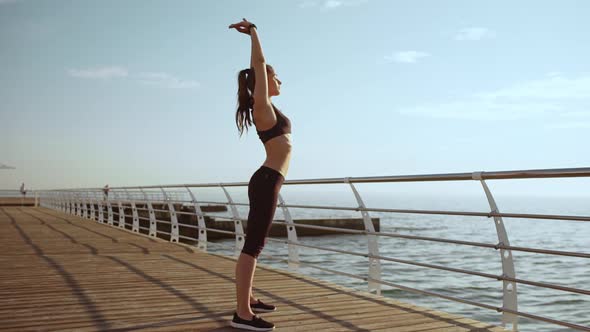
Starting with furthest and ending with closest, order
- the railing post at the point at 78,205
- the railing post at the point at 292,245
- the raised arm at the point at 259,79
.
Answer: the railing post at the point at 78,205 → the railing post at the point at 292,245 → the raised arm at the point at 259,79

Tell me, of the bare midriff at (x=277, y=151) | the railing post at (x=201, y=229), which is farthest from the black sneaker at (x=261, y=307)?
the railing post at (x=201, y=229)

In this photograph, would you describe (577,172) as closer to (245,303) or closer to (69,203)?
(245,303)

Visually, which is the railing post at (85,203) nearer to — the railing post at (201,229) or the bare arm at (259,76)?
the railing post at (201,229)

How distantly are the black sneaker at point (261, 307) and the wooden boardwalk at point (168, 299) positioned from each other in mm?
45

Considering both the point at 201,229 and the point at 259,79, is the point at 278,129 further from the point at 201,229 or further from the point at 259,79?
the point at 201,229

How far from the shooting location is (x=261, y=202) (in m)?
3.05

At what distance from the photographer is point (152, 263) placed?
6227 millimetres

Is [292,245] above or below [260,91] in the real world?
below

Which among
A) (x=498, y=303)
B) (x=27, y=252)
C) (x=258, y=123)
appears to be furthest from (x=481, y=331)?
(x=498, y=303)

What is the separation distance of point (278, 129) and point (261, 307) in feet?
3.90

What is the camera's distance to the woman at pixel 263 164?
303 cm

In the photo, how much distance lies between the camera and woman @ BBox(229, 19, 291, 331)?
3029 millimetres

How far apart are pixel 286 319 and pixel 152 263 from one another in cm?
325

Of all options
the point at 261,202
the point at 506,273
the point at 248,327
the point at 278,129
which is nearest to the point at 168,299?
the point at 248,327
